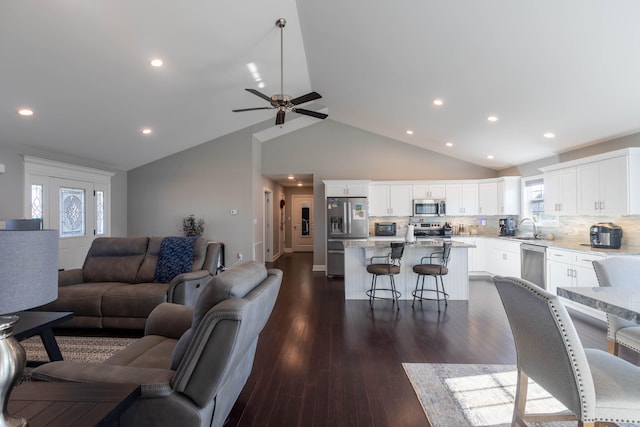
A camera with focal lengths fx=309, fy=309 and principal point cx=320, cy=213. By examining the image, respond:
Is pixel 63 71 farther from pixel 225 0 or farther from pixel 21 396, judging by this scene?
pixel 21 396

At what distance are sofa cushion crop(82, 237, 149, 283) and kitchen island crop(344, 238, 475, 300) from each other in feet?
9.39

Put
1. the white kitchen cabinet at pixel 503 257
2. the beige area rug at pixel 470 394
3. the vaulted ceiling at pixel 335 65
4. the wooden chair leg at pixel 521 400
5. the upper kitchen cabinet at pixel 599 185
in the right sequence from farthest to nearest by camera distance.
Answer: the white kitchen cabinet at pixel 503 257 → the upper kitchen cabinet at pixel 599 185 → the vaulted ceiling at pixel 335 65 → the beige area rug at pixel 470 394 → the wooden chair leg at pixel 521 400

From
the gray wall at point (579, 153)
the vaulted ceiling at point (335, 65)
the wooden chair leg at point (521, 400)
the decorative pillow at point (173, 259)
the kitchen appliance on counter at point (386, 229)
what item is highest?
the vaulted ceiling at point (335, 65)

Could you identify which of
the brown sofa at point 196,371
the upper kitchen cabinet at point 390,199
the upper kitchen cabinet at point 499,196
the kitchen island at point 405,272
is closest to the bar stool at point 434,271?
the kitchen island at point 405,272

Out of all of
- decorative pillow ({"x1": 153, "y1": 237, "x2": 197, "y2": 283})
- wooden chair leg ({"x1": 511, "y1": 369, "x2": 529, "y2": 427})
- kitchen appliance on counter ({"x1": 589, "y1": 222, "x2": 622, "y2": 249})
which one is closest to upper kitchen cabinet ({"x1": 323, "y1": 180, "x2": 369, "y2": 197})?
decorative pillow ({"x1": 153, "y1": 237, "x2": 197, "y2": 283})

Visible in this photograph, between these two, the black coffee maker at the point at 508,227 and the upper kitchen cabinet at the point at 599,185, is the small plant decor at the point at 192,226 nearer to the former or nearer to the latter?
the black coffee maker at the point at 508,227

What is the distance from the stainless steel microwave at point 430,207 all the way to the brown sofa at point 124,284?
4636 millimetres

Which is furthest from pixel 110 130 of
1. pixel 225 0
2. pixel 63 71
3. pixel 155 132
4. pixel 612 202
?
pixel 612 202

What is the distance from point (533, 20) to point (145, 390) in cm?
373

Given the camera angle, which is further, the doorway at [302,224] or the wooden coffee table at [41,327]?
the doorway at [302,224]

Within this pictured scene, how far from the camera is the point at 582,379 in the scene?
1.35 meters

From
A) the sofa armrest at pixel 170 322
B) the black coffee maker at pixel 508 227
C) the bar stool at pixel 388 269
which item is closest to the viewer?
the sofa armrest at pixel 170 322

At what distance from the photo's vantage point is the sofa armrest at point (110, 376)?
138cm

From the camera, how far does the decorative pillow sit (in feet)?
12.5
